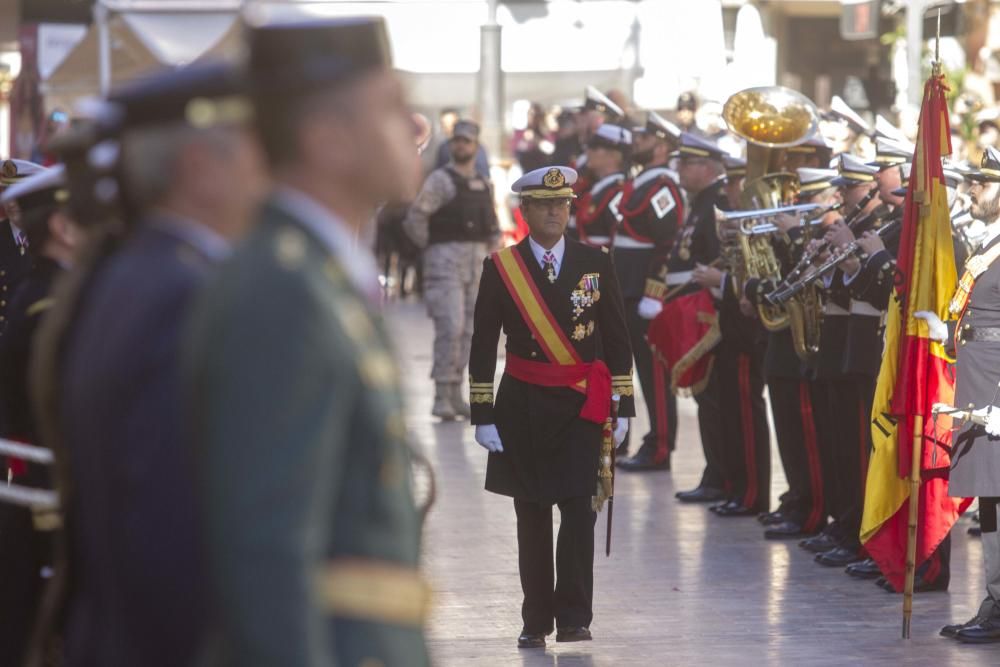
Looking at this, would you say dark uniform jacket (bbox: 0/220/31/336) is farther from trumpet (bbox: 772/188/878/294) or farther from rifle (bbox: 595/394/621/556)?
trumpet (bbox: 772/188/878/294)

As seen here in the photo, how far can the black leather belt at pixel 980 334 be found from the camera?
8.04m

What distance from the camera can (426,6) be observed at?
2661 cm

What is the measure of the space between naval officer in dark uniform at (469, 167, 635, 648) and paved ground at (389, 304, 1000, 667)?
0.32 metres

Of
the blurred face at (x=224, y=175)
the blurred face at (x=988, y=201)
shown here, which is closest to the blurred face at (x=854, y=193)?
the blurred face at (x=988, y=201)

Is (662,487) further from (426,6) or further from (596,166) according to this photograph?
(426,6)

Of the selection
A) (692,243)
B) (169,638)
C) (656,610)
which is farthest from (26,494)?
(692,243)

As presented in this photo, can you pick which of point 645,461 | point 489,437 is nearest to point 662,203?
point 645,461

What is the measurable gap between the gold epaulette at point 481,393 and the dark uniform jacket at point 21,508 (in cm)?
283

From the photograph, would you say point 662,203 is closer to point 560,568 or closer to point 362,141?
point 560,568

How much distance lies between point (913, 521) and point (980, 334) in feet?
2.78

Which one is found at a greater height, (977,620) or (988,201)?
(988,201)

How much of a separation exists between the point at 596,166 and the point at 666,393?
2.08m

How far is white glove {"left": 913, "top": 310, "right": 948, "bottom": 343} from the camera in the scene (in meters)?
7.93

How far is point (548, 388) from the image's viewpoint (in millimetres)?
7906
